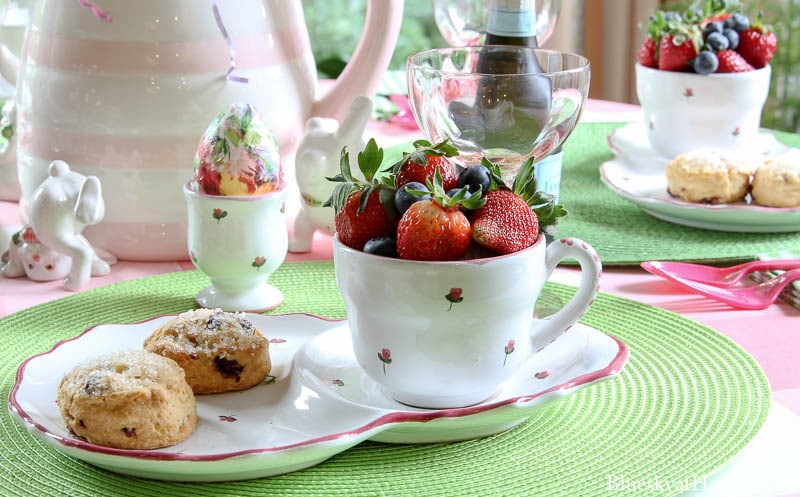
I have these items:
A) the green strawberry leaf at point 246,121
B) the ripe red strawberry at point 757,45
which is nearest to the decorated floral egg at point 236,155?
the green strawberry leaf at point 246,121

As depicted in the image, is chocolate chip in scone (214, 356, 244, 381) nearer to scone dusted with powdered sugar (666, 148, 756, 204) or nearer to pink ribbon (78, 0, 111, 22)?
pink ribbon (78, 0, 111, 22)

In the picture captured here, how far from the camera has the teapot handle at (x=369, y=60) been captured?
97cm

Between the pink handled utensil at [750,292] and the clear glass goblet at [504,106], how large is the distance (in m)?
0.17

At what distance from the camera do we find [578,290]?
65 cm

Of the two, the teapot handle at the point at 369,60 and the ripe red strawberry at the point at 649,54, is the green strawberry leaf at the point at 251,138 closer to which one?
the teapot handle at the point at 369,60

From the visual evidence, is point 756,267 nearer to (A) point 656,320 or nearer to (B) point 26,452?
(A) point 656,320

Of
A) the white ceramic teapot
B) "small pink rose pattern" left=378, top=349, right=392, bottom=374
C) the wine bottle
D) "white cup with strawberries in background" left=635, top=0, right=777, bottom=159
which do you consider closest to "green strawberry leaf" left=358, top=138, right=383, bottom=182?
"small pink rose pattern" left=378, top=349, right=392, bottom=374

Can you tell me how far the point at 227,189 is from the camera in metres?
0.81

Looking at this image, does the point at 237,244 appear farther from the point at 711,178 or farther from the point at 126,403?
the point at 711,178

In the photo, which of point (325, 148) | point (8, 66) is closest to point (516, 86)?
point (325, 148)

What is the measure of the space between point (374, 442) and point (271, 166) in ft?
0.98

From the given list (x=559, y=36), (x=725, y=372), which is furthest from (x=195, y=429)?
(x=559, y=36)

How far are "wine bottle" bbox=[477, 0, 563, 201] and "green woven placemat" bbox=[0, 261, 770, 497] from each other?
0.18 meters

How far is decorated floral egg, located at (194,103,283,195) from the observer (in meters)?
0.79
